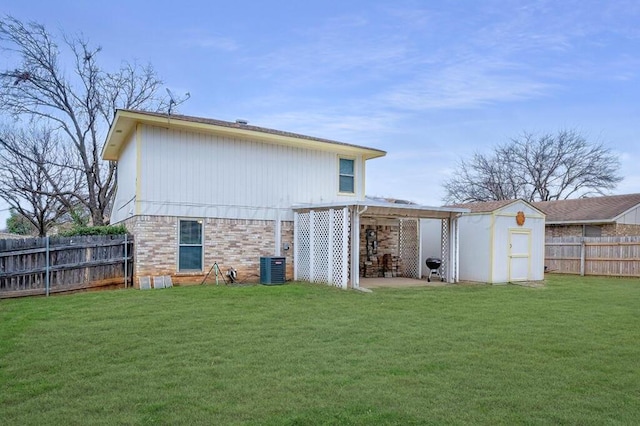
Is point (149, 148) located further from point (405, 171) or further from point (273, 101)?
point (405, 171)

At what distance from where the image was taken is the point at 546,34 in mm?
13078

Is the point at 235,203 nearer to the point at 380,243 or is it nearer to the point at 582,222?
the point at 380,243

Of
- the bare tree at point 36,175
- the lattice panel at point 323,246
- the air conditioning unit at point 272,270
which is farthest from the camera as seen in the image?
the bare tree at point 36,175

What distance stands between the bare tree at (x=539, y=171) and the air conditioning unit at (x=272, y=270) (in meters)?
26.5

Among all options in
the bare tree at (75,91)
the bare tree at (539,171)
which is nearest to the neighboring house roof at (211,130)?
the bare tree at (75,91)

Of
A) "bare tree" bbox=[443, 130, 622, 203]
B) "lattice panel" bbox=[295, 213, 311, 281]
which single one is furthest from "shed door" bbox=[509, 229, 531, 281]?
"bare tree" bbox=[443, 130, 622, 203]

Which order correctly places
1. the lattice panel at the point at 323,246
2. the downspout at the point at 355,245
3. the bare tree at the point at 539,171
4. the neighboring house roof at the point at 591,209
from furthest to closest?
the bare tree at the point at 539,171
the neighboring house roof at the point at 591,209
the downspout at the point at 355,245
the lattice panel at the point at 323,246

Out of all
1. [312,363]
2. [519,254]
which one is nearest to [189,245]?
[312,363]

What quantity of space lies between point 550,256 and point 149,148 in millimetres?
17336

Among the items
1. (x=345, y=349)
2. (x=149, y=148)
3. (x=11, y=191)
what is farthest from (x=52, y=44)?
(x=345, y=349)

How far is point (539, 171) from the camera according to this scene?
3416 centimetres

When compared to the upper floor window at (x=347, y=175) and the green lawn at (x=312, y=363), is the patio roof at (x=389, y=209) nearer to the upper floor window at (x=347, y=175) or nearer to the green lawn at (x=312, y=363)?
the upper floor window at (x=347, y=175)

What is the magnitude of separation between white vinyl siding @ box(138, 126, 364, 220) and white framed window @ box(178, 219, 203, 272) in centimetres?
29

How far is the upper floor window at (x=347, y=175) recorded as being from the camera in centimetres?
1585
